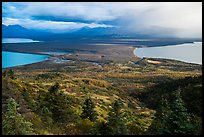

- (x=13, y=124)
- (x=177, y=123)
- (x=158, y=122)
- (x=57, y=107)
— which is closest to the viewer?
(x=177, y=123)

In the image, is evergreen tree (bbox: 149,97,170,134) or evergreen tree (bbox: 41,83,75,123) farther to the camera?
evergreen tree (bbox: 41,83,75,123)

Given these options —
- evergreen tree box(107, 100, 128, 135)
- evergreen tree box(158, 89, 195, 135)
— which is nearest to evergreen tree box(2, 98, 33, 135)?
evergreen tree box(107, 100, 128, 135)

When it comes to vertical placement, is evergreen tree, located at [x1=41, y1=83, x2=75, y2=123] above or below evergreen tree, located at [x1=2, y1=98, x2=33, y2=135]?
below

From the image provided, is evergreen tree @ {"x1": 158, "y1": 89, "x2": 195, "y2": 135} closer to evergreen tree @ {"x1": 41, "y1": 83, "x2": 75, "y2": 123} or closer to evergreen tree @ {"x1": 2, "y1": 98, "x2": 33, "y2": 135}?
evergreen tree @ {"x1": 2, "y1": 98, "x2": 33, "y2": 135}

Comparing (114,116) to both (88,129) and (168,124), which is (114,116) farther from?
(168,124)

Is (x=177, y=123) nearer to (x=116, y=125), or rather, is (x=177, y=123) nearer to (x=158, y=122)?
(x=116, y=125)

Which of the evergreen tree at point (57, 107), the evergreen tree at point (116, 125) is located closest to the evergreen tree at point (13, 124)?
the evergreen tree at point (116, 125)

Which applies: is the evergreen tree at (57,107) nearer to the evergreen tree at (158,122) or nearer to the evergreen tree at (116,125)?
the evergreen tree at (158,122)

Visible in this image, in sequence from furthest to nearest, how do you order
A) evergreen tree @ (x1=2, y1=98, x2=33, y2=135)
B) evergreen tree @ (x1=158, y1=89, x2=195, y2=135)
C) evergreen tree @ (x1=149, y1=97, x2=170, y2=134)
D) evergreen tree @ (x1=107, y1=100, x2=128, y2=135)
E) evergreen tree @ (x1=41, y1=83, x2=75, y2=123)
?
evergreen tree @ (x1=41, y1=83, x2=75, y2=123) < evergreen tree @ (x1=149, y1=97, x2=170, y2=134) < evergreen tree @ (x1=107, y1=100, x2=128, y2=135) < evergreen tree @ (x1=2, y1=98, x2=33, y2=135) < evergreen tree @ (x1=158, y1=89, x2=195, y2=135)

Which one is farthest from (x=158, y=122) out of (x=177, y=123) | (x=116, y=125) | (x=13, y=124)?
(x=13, y=124)

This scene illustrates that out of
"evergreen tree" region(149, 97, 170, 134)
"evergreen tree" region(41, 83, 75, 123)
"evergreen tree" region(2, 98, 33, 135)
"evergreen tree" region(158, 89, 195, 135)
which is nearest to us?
"evergreen tree" region(158, 89, 195, 135)

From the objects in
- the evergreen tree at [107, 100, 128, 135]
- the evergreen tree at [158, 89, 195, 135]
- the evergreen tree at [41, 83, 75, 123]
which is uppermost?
the evergreen tree at [158, 89, 195, 135]
